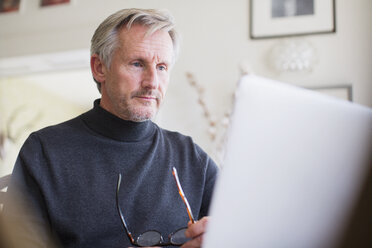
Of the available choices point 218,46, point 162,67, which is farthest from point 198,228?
point 218,46

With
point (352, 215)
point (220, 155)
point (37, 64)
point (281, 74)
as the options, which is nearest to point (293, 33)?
point (281, 74)

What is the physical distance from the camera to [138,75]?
1.41 m

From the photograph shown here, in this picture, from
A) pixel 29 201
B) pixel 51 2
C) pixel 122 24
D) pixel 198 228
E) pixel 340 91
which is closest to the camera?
pixel 198 228

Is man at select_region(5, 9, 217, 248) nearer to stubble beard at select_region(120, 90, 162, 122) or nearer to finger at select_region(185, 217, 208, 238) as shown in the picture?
stubble beard at select_region(120, 90, 162, 122)

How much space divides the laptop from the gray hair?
91 centimetres

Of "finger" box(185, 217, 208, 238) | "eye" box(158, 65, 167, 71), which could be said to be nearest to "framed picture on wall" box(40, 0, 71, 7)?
"eye" box(158, 65, 167, 71)

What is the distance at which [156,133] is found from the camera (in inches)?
57.2

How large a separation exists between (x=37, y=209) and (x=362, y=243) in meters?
0.87

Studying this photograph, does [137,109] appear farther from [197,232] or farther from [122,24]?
[197,232]

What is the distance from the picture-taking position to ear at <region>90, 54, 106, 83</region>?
58.6 inches

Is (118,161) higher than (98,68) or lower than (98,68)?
lower

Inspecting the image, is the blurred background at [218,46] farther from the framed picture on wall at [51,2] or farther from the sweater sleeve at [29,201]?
the sweater sleeve at [29,201]

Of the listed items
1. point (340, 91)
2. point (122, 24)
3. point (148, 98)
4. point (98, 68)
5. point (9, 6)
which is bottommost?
point (340, 91)

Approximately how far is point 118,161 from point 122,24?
470 millimetres
